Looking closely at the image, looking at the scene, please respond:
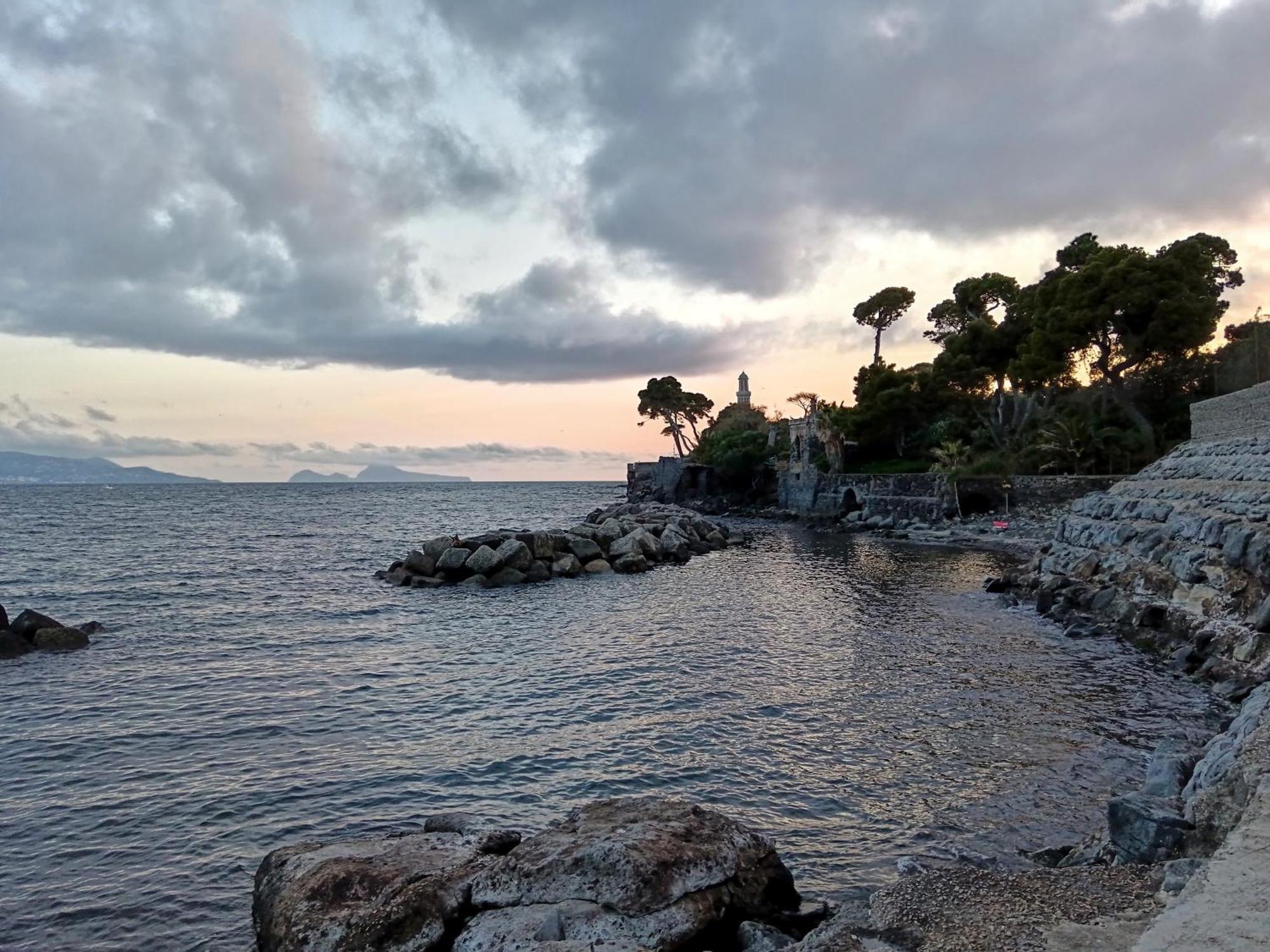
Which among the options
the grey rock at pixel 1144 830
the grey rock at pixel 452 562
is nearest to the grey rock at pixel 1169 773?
the grey rock at pixel 1144 830

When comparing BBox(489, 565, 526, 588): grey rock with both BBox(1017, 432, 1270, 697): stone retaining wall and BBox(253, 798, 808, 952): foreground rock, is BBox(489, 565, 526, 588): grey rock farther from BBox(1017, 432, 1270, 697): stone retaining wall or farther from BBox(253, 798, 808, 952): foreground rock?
BBox(253, 798, 808, 952): foreground rock

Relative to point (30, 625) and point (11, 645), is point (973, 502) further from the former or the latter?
point (11, 645)

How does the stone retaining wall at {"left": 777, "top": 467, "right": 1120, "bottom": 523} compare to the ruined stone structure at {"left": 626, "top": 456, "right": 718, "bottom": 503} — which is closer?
the stone retaining wall at {"left": 777, "top": 467, "right": 1120, "bottom": 523}

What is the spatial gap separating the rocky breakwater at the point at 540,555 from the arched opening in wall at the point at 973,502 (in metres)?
17.0

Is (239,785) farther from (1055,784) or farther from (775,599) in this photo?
(775,599)

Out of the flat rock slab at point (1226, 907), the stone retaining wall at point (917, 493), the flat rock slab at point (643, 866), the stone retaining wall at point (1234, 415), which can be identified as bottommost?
the flat rock slab at point (643, 866)

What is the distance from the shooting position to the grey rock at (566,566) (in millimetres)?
31945

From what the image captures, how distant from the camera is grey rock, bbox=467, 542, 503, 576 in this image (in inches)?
1179

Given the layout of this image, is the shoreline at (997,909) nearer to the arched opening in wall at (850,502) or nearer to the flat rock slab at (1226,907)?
the flat rock slab at (1226,907)

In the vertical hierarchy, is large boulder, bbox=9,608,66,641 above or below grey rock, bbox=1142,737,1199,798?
below

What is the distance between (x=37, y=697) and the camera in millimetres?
13828

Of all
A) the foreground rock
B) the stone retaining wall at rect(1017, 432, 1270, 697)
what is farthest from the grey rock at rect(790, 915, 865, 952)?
the stone retaining wall at rect(1017, 432, 1270, 697)

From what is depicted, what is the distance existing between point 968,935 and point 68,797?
10.4 m

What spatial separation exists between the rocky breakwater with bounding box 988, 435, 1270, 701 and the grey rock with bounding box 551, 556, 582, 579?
16.1 metres
